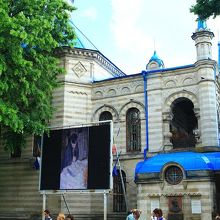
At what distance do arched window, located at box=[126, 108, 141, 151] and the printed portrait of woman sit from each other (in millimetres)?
3975

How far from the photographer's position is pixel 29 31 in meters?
17.1

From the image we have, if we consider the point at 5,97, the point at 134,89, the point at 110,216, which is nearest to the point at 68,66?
the point at 134,89

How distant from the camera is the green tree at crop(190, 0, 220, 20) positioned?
51.8 ft

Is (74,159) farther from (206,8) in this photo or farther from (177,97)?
(206,8)

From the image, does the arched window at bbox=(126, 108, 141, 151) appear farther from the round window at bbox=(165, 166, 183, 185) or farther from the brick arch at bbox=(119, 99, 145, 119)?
the round window at bbox=(165, 166, 183, 185)

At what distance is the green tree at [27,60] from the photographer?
53.2ft

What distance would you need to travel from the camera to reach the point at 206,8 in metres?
15.9

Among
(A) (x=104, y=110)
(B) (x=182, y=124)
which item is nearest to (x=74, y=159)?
(A) (x=104, y=110)

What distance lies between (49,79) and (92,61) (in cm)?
631

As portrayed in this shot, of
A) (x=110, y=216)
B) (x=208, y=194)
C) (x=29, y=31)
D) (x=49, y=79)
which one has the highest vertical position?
(x=29, y=31)

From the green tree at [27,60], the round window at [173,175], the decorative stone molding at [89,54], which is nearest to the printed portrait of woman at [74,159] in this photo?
the green tree at [27,60]

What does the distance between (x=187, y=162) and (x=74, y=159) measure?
598 centimetres

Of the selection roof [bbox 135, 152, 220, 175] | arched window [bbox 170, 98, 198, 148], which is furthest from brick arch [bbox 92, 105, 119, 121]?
roof [bbox 135, 152, 220, 175]

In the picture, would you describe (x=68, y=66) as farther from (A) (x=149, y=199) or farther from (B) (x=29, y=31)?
(A) (x=149, y=199)
